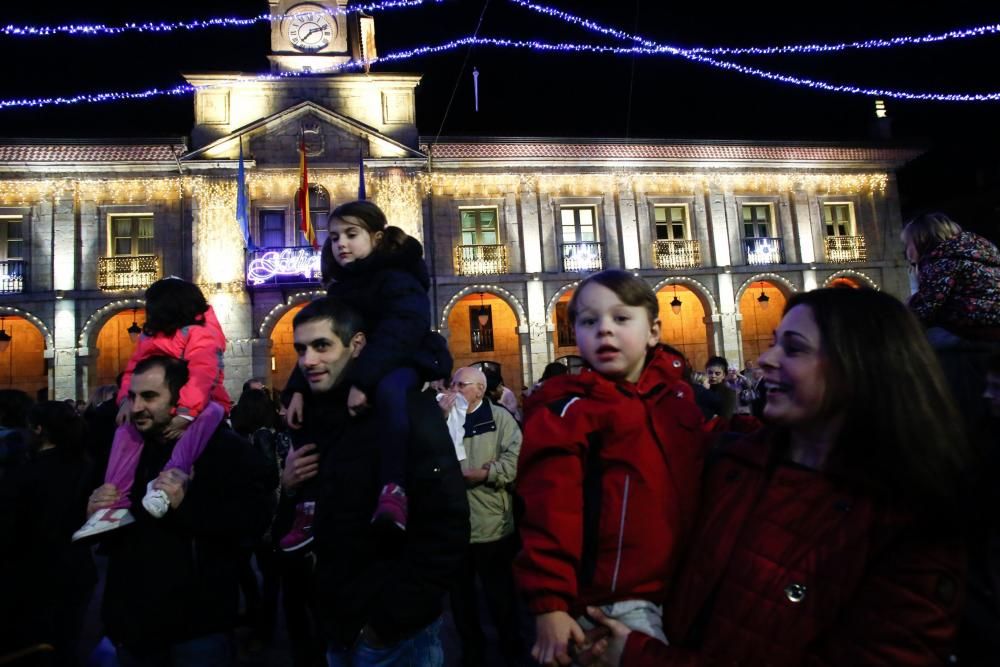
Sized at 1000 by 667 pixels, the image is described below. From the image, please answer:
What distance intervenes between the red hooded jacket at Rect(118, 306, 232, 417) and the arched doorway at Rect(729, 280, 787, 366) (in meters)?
23.4

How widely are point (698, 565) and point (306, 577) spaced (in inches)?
96.7

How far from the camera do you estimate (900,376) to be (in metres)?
1.58

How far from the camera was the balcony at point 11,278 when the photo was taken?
63.2ft

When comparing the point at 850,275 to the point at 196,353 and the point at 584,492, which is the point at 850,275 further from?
the point at 584,492

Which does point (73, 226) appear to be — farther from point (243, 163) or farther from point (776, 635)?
point (776, 635)

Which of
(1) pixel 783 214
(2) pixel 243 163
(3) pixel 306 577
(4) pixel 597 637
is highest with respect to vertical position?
(2) pixel 243 163

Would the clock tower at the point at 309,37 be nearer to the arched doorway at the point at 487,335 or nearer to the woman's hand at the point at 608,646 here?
the arched doorway at the point at 487,335

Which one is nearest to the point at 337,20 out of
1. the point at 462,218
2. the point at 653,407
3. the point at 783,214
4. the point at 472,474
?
the point at 462,218

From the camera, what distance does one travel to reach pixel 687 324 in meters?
24.4

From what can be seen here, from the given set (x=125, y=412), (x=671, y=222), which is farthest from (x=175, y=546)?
(x=671, y=222)

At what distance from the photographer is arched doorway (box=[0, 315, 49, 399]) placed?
839 inches

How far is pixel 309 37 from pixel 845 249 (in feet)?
69.9

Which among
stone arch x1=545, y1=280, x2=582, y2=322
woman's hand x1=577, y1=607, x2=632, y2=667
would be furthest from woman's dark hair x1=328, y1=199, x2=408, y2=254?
stone arch x1=545, y1=280, x2=582, y2=322

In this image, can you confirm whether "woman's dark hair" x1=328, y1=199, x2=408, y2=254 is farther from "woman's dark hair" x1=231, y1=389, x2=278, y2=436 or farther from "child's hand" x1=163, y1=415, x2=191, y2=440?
"woman's dark hair" x1=231, y1=389, x2=278, y2=436
